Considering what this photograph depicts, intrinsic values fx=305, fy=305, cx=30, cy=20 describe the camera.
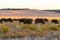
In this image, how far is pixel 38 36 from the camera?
2964cm

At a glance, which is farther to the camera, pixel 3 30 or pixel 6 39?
pixel 3 30

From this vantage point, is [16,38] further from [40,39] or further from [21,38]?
[40,39]

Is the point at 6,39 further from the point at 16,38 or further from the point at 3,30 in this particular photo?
the point at 3,30

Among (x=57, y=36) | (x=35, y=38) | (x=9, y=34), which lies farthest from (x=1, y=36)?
(x=57, y=36)

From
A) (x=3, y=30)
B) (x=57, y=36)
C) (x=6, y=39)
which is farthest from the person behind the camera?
(x=3, y=30)

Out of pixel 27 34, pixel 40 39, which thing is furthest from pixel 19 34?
pixel 40 39

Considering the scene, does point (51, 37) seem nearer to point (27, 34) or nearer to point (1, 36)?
point (27, 34)

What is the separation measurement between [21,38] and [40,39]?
5.91ft

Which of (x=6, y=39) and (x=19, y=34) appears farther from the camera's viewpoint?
(x=19, y=34)

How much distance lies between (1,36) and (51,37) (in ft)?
15.4

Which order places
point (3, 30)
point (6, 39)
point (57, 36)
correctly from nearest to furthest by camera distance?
point (6, 39), point (57, 36), point (3, 30)

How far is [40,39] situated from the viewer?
27.9 metres

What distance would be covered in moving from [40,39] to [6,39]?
310cm

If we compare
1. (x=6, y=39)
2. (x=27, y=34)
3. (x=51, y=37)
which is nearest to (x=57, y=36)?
(x=51, y=37)
